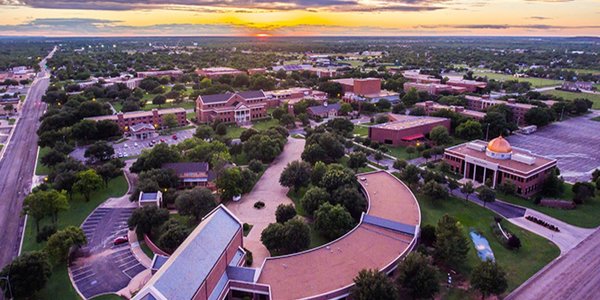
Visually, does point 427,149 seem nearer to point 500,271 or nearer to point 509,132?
point 509,132

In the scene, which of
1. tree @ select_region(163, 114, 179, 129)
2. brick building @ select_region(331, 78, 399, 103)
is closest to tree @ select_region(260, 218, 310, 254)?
tree @ select_region(163, 114, 179, 129)

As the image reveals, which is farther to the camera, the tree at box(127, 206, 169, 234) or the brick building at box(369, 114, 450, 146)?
the brick building at box(369, 114, 450, 146)

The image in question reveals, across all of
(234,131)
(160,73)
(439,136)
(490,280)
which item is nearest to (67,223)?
(490,280)

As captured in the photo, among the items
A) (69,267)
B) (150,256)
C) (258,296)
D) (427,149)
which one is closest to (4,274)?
A: (69,267)

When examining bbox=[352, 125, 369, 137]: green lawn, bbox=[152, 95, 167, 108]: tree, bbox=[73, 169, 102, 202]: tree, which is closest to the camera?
bbox=[73, 169, 102, 202]: tree

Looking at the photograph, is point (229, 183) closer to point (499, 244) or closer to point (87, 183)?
point (87, 183)

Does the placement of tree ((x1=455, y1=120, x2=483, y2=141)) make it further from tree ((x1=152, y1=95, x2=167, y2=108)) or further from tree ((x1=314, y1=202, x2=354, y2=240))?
tree ((x1=152, y1=95, x2=167, y2=108))

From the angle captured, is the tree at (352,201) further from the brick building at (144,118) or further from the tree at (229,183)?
the brick building at (144,118)

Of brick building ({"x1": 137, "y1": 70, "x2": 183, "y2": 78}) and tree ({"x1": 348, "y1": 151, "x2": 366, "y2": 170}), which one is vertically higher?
brick building ({"x1": 137, "y1": 70, "x2": 183, "y2": 78})
